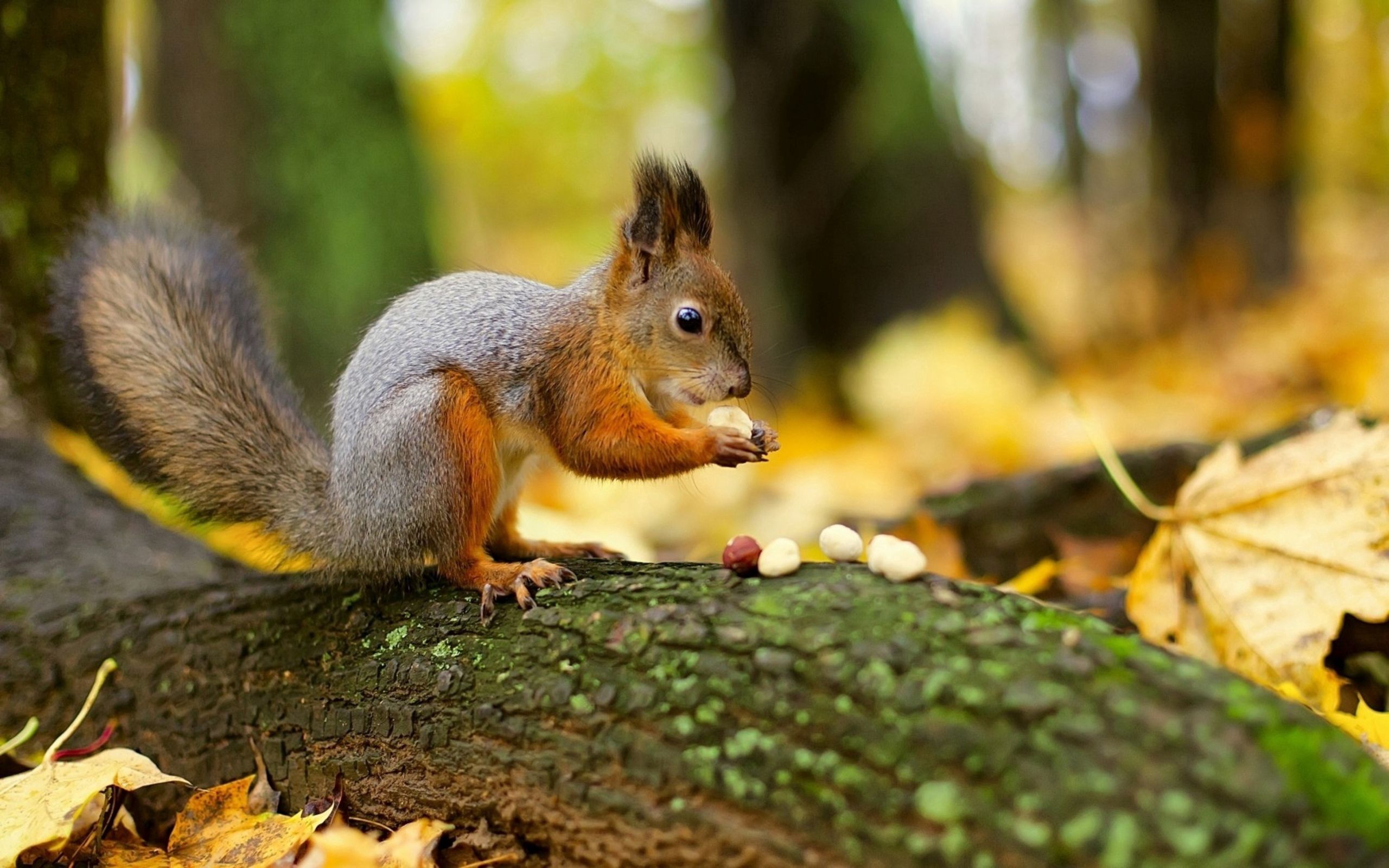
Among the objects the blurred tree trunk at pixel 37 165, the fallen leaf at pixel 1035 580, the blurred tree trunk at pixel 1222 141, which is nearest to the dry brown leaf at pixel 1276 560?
the fallen leaf at pixel 1035 580

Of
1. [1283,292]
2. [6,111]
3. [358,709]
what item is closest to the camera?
[358,709]

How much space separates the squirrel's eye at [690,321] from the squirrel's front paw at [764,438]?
0.27 m

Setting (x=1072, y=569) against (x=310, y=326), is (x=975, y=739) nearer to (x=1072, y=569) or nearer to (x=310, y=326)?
(x=1072, y=569)

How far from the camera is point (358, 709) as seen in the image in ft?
4.70

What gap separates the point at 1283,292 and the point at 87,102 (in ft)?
19.0

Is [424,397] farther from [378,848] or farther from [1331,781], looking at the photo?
[1331,781]

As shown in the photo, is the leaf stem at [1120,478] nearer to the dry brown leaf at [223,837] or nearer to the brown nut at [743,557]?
the brown nut at [743,557]

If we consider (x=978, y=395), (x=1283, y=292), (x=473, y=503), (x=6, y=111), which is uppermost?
(x=1283, y=292)

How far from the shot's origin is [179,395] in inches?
71.9

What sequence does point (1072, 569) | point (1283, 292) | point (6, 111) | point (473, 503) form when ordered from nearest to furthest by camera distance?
point (473, 503) → point (1072, 569) → point (6, 111) → point (1283, 292)

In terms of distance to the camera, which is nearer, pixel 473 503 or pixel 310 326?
pixel 473 503

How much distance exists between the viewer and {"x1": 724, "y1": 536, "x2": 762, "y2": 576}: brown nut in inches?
49.9

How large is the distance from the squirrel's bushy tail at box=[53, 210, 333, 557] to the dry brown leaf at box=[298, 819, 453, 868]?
60cm

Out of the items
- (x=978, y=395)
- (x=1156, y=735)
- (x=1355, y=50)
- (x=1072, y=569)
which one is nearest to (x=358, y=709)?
(x=1156, y=735)
